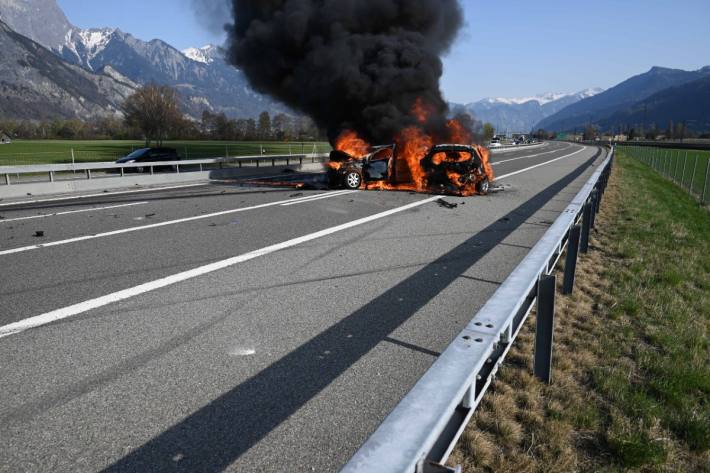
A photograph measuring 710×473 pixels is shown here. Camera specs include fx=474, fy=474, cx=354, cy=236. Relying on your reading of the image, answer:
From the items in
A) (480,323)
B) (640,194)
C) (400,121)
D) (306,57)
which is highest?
(306,57)

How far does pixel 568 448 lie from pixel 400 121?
16858 mm

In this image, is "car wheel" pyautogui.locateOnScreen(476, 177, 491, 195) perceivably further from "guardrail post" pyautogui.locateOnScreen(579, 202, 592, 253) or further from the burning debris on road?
"guardrail post" pyautogui.locateOnScreen(579, 202, 592, 253)

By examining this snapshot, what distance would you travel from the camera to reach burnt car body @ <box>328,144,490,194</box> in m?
13.5

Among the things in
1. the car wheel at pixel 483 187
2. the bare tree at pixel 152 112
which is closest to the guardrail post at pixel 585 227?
the car wheel at pixel 483 187

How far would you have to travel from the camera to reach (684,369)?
3.45m

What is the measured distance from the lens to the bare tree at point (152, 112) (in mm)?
50969

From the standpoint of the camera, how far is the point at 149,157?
21.8 m

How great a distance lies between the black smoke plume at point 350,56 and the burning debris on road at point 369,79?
0.05 meters

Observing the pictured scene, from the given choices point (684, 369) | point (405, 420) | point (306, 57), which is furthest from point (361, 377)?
point (306, 57)

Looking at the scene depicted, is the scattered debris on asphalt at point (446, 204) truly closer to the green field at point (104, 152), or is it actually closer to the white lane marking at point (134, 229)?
the white lane marking at point (134, 229)

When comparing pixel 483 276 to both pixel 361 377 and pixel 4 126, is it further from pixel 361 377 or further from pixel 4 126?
A: pixel 4 126

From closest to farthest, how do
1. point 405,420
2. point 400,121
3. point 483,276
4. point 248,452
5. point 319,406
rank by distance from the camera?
1. point 405,420
2. point 248,452
3. point 319,406
4. point 483,276
5. point 400,121

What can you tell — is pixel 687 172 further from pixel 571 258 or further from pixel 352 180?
pixel 571 258

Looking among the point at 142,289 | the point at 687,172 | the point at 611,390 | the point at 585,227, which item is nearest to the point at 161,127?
the point at 687,172
